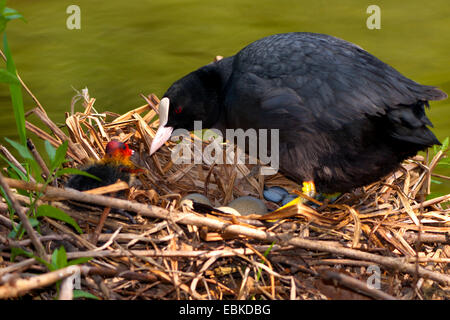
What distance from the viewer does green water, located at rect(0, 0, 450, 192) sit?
4696mm

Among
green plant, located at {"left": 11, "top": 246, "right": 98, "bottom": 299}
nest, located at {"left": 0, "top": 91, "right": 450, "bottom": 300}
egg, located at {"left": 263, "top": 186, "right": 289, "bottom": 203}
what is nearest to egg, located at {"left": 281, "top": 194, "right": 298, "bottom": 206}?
egg, located at {"left": 263, "top": 186, "right": 289, "bottom": 203}

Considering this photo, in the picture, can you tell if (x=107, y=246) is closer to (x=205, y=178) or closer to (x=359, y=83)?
(x=205, y=178)

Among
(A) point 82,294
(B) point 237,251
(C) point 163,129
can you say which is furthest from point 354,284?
(C) point 163,129

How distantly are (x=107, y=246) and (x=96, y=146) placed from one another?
1.38m

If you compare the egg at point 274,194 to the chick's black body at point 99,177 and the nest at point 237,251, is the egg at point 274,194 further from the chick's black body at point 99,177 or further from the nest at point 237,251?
the chick's black body at point 99,177

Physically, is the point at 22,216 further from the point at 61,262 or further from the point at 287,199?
the point at 287,199

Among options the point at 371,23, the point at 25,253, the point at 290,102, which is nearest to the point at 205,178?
the point at 290,102

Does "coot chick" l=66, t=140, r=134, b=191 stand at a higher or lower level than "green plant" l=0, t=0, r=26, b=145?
lower

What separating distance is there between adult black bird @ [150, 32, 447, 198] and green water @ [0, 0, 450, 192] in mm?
1368

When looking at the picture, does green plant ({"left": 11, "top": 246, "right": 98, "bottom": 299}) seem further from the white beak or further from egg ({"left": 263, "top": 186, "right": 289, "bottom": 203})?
egg ({"left": 263, "top": 186, "right": 289, "bottom": 203})

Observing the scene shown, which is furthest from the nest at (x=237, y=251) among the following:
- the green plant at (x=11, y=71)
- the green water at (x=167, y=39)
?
the green water at (x=167, y=39)

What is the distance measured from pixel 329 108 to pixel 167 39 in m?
2.23

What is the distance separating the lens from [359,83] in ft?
10.7

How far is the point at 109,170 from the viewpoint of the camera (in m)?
3.36
